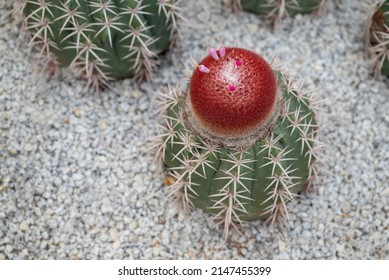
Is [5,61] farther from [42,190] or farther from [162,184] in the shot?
[162,184]

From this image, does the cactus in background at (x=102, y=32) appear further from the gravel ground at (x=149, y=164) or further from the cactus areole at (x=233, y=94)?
the cactus areole at (x=233, y=94)

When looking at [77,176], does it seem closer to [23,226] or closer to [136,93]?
[23,226]

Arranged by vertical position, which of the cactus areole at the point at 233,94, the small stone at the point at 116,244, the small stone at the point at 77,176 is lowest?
the small stone at the point at 116,244

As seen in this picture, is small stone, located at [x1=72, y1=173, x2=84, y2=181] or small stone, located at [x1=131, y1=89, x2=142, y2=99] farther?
small stone, located at [x1=131, y1=89, x2=142, y2=99]

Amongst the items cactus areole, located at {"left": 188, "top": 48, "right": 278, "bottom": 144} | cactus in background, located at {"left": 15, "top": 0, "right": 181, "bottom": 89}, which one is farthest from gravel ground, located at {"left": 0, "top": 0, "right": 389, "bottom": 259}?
cactus areole, located at {"left": 188, "top": 48, "right": 278, "bottom": 144}

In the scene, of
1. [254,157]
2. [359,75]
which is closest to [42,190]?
[254,157]

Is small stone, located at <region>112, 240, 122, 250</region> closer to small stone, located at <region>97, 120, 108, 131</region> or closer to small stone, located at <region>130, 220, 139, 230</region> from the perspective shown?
small stone, located at <region>130, 220, 139, 230</region>

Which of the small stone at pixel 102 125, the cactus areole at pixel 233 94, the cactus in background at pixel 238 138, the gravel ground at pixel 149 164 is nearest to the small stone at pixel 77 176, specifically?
the gravel ground at pixel 149 164
